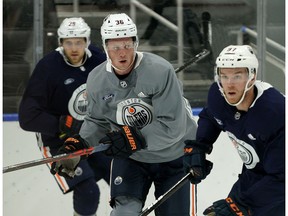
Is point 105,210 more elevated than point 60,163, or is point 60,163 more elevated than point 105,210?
point 60,163

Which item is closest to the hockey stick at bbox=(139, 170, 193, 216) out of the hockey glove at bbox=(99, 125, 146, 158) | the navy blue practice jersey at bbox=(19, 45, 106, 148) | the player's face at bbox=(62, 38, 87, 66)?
the hockey glove at bbox=(99, 125, 146, 158)

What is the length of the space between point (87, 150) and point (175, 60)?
0.97 meters

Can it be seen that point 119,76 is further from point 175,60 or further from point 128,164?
point 175,60

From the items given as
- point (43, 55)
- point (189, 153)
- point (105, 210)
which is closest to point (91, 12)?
point (43, 55)

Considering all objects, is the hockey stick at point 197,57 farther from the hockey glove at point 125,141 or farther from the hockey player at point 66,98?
the hockey glove at point 125,141

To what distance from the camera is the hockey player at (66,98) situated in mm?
3893

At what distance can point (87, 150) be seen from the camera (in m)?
3.42

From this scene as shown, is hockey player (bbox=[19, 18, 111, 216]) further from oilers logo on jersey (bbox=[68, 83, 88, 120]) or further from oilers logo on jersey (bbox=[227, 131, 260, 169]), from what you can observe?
oilers logo on jersey (bbox=[227, 131, 260, 169])

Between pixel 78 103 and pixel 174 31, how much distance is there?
0.63m

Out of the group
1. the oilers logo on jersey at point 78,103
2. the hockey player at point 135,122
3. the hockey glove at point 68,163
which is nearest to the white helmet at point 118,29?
the hockey player at point 135,122

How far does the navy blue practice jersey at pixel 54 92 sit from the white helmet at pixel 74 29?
0.28ft

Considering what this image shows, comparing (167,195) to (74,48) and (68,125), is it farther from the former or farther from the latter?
(74,48)

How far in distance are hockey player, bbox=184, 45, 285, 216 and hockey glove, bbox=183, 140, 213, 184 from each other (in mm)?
138

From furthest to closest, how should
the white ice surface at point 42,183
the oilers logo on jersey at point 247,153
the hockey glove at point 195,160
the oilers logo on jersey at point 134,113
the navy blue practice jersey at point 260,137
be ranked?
the white ice surface at point 42,183 → the oilers logo on jersey at point 134,113 → the hockey glove at point 195,160 → the oilers logo on jersey at point 247,153 → the navy blue practice jersey at point 260,137
